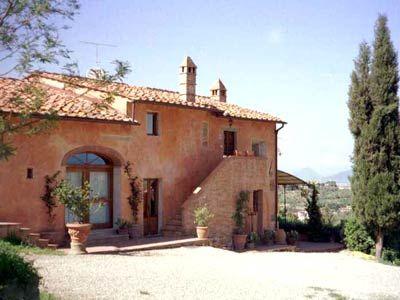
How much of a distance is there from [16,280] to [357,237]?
18072mm

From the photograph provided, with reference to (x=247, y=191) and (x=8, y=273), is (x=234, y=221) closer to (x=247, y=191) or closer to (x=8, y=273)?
(x=247, y=191)

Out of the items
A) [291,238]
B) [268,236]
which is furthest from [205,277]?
[291,238]

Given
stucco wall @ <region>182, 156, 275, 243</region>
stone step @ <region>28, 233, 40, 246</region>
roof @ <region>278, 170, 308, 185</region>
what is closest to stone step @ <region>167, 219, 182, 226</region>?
stucco wall @ <region>182, 156, 275, 243</region>

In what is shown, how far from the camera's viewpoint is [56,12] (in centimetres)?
895

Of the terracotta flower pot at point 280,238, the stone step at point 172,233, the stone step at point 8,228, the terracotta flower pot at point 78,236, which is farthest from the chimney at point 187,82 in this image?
the stone step at point 8,228

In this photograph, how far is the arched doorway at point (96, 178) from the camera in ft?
58.0

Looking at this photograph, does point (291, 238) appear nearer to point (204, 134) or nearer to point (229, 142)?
point (229, 142)

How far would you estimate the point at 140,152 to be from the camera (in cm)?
1920

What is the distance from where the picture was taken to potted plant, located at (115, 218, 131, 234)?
18.2m

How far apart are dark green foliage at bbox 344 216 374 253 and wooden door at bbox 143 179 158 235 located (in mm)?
8858

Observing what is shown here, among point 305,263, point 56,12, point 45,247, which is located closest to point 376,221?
point 305,263

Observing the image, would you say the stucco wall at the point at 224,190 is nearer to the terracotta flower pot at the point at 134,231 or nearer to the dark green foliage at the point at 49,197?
the terracotta flower pot at the point at 134,231

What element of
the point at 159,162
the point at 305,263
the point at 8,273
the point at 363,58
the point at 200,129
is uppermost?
the point at 363,58

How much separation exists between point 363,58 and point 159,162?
10.1 m
